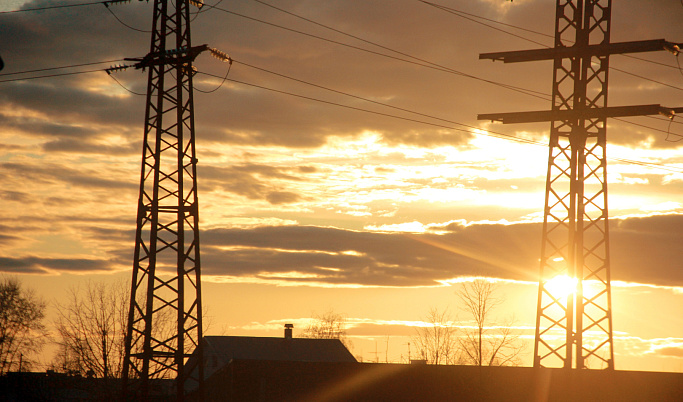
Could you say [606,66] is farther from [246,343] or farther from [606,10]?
[246,343]

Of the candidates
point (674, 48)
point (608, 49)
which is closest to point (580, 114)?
point (608, 49)

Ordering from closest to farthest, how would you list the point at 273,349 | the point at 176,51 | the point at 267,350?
1. the point at 176,51
2. the point at 267,350
3. the point at 273,349

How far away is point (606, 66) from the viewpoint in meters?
26.4

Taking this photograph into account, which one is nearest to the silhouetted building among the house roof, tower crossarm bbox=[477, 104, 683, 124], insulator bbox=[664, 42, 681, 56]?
the house roof

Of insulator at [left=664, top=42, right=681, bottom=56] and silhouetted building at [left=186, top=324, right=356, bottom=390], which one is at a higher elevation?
insulator at [left=664, top=42, right=681, bottom=56]

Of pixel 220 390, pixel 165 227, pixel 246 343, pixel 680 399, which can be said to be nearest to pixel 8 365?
pixel 246 343

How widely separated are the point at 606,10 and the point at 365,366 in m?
18.3

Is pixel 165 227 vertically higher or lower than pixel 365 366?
higher

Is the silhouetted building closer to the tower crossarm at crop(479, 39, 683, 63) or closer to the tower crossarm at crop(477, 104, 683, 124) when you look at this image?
the tower crossarm at crop(477, 104, 683, 124)

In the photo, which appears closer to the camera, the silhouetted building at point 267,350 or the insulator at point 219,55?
the insulator at point 219,55

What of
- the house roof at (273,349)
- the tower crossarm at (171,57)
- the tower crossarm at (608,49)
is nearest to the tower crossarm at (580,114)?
the tower crossarm at (608,49)

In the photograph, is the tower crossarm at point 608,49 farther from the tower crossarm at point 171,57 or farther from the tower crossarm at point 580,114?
the tower crossarm at point 171,57

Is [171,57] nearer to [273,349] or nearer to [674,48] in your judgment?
[674,48]

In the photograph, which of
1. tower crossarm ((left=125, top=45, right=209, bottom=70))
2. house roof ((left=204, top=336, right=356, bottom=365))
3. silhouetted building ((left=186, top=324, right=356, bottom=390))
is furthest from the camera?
house roof ((left=204, top=336, right=356, bottom=365))
